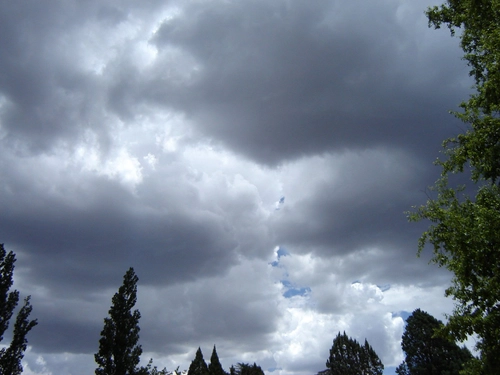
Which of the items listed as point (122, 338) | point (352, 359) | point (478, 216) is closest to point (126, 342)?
point (122, 338)

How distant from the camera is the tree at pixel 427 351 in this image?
5849cm

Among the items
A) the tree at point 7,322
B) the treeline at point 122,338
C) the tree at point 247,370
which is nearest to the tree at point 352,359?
the tree at point 247,370

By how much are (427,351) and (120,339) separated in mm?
49770

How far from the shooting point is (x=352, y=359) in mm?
92312

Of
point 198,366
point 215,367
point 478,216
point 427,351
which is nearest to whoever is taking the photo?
point 478,216

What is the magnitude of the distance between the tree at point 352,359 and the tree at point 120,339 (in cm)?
6458

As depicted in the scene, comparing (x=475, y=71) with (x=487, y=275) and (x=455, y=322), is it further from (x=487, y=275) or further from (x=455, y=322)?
(x=455, y=322)

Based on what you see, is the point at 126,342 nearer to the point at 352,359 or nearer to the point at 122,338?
the point at 122,338

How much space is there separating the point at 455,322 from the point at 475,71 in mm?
11836

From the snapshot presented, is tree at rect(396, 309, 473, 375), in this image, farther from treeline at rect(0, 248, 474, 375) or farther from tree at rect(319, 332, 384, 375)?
tree at rect(319, 332, 384, 375)

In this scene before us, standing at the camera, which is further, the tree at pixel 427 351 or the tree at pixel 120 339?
the tree at pixel 427 351

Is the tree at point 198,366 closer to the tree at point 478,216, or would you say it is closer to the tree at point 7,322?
the tree at point 7,322

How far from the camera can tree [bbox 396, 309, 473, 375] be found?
58.5m

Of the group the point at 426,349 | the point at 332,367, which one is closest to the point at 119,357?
the point at 426,349
